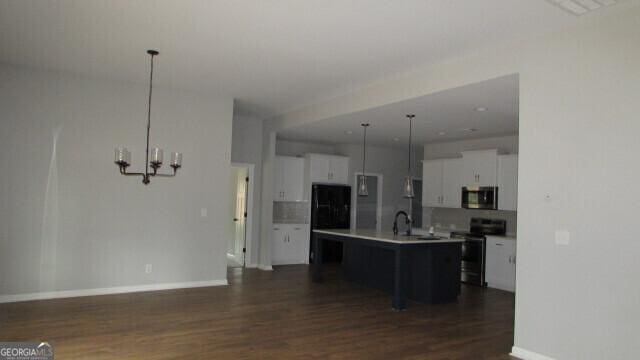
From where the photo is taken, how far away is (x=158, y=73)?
5.55 m

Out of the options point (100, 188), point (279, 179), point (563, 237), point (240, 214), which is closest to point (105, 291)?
point (100, 188)

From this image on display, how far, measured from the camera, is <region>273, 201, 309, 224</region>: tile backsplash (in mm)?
8992

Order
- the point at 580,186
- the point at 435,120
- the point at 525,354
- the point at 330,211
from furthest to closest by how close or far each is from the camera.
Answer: the point at 330,211
the point at 435,120
the point at 525,354
the point at 580,186

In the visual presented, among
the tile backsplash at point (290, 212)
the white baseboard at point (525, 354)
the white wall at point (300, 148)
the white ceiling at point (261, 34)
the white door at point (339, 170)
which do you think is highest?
the white ceiling at point (261, 34)

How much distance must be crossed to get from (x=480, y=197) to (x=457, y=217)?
3.74 feet

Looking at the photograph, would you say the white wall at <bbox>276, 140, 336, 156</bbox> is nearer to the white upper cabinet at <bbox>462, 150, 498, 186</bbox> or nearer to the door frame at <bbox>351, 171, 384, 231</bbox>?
the door frame at <bbox>351, 171, 384, 231</bbox>

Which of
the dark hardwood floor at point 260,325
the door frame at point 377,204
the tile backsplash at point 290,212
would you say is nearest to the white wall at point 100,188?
the dark hardwood floor at point 260,325

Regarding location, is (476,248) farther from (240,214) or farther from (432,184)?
(240,214)

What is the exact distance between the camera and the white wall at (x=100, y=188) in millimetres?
5445

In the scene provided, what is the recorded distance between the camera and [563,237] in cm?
365

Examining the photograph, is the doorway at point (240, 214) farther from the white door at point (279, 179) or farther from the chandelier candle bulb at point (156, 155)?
the chandelier candle bulb at point (156, 155)

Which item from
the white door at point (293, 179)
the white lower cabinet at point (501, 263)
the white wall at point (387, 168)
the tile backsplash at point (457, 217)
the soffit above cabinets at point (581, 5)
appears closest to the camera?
the soffit above cabinets at point (581, 5)

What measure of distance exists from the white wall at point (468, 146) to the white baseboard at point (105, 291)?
491 centimetres

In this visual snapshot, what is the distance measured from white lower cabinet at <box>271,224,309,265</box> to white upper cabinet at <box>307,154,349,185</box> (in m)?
1.01
